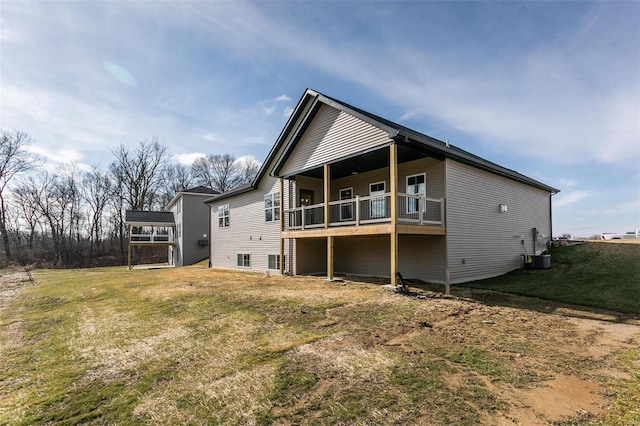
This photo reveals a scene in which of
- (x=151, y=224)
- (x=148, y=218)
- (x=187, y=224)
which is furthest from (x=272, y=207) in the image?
(x=148, y=218)

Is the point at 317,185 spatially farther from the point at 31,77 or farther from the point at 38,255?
the point at 38,255

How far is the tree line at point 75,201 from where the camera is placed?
34.9 metres

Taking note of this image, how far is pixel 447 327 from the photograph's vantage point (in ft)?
21.0

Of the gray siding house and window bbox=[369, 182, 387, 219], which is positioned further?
the gray siding house

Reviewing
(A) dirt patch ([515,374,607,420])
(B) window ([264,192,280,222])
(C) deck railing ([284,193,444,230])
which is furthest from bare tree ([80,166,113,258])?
(A) dirt patch ([515,374,607,420])

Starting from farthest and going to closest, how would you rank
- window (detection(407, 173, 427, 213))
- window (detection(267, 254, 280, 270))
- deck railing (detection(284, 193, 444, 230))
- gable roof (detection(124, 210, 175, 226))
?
1. gable roof (detection(124, 210, 175, 226))
2. window (detection(267, 254, 280, 270))
3. window (detection(407, 173, 427, 213))
4. deck railing (detection(284, 193, 444, 230))

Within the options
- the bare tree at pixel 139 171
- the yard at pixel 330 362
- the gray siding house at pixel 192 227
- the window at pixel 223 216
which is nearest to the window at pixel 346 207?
the yard at pixel 330 362

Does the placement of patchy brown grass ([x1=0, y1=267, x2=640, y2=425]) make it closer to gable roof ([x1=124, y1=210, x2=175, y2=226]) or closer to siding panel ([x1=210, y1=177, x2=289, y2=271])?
siding panel ([x1=210, y1=177, x2=289, y2=271])

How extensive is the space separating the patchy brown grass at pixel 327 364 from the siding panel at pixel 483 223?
11.9 feet

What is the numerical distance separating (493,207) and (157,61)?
49.7 ft

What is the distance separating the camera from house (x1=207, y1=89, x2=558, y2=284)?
11.5 metres

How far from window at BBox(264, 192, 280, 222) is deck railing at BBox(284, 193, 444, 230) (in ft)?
4.14

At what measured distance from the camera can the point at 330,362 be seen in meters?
4.71

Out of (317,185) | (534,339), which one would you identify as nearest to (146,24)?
(317,185)
